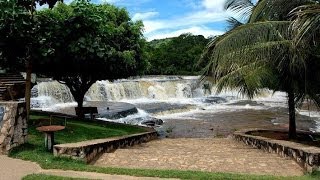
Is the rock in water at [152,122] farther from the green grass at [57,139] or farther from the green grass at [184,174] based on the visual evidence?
the green grass at [184,174]

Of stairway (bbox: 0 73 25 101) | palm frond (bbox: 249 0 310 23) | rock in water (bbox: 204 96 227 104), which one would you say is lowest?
rock in water (bbox: 204 96 227 104)

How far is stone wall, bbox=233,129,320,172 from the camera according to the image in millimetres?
8203

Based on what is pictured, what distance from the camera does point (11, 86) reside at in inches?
513

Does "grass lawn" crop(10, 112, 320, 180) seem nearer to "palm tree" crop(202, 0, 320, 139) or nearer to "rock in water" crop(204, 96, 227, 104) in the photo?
"palm tree" crop(202, 0, 320, 139)

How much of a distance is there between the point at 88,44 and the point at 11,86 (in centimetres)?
269

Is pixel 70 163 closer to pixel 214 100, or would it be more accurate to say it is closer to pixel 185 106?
pixel 185 106

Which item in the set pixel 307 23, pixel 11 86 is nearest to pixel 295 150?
pixel 307 23

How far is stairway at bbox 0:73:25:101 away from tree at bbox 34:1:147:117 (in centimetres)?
95

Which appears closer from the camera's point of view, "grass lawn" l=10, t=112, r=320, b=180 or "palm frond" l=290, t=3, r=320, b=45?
"grass lawn" l=10, t=112, r=320, b=180

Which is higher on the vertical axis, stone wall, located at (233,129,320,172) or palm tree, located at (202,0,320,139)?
palm tree, located at (202,0,320,139)

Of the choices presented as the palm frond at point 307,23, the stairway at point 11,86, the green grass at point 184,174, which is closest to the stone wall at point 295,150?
the green grass at point 184,174

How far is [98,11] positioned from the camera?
40.5 feet

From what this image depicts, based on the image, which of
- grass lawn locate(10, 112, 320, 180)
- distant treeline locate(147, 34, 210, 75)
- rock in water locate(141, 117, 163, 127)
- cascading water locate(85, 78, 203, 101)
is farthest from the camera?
distant treeline locate(147, 34, 210, 75)

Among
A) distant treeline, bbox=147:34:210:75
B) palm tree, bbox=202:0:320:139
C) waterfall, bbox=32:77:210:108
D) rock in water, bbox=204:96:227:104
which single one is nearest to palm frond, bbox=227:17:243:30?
palm tree, bbox=202:0:320:139
